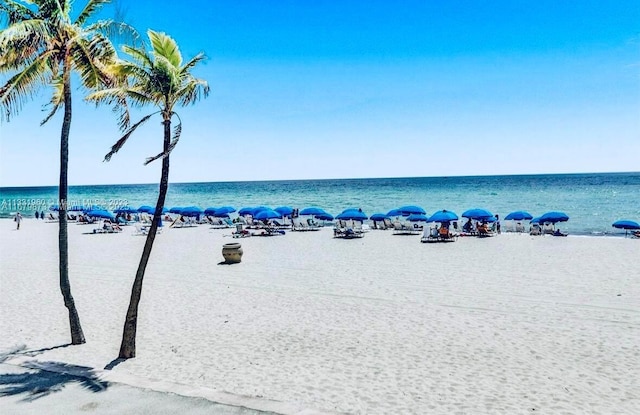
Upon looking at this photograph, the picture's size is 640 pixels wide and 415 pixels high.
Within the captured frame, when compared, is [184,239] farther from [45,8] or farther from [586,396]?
[586,396]

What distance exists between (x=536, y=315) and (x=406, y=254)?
36.0ft

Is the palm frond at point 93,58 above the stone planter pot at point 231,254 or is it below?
Result: above

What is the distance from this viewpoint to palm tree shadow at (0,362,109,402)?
22.7ft

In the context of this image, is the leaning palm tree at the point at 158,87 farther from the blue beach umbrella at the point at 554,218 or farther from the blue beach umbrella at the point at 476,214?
Answer: the blue beach umbrella at the point at 554,218

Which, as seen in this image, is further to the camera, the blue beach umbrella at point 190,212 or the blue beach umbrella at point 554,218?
the blue beach umbrella at point 190,212

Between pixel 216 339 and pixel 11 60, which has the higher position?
pixel 11 60

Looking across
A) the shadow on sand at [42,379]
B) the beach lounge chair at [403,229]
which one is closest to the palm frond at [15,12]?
the shadow on sand at [42,379]

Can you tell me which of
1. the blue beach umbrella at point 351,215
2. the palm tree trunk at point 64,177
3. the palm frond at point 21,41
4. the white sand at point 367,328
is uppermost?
the palm frond at point 21,41

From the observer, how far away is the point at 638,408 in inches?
257

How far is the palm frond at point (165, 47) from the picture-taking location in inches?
320

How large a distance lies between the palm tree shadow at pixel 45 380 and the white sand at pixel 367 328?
391 millimetres

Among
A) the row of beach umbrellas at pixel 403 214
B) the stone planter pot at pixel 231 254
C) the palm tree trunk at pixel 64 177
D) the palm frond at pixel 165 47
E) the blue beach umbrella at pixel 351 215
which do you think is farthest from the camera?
the blue beach umbrella at pixel 351 215

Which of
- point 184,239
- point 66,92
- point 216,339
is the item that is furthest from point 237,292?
point 184,239

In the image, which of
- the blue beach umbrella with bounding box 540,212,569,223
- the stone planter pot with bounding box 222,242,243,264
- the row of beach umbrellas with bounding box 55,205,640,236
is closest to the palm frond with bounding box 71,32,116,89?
the stone planter pot with bounding box 222,242,243,264
